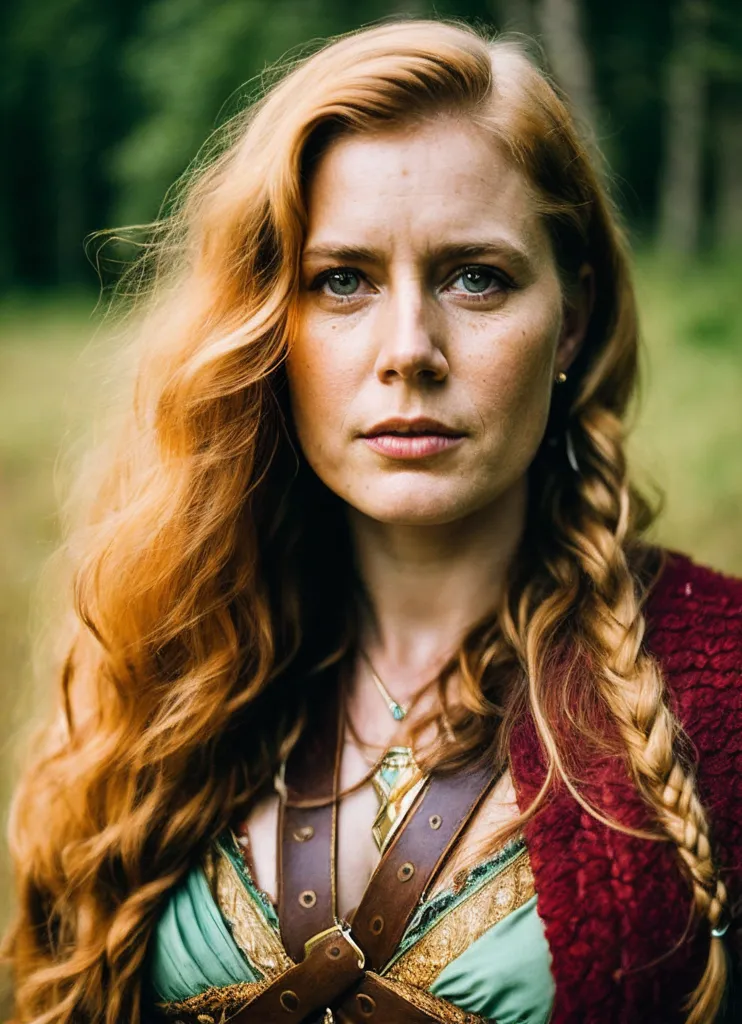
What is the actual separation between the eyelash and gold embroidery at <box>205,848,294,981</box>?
0.98 m

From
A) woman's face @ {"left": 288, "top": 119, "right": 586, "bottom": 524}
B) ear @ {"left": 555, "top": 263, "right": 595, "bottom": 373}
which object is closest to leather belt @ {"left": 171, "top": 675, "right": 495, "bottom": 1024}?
woman's face @ {"left": 288, "top": 119, "right": 586, "bottom": 524}

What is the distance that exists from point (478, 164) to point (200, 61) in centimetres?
1151

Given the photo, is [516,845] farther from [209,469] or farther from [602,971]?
[209,469]

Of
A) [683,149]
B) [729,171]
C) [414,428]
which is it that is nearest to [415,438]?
[414,428]

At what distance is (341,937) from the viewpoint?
162cm

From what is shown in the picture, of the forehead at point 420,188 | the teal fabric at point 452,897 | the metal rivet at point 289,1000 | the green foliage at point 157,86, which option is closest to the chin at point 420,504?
the forehead at point 420,188

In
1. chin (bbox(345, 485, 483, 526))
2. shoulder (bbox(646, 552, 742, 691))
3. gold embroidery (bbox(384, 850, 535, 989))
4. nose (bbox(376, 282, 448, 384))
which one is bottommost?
gold embroidery (bbox(384, 850, 535, 989))

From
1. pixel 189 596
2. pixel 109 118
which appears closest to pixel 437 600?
pixel 189 596

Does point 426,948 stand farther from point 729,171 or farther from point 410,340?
point 729,171

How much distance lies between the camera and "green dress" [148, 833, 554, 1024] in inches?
60.7

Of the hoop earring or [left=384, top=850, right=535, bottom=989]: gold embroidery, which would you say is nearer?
[left=384, top=850, right=535, bottom=989]: gold embroidery

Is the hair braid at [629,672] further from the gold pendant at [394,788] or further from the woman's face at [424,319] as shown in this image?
the gold pendant at [394,788]

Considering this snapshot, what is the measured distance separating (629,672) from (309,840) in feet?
1.98

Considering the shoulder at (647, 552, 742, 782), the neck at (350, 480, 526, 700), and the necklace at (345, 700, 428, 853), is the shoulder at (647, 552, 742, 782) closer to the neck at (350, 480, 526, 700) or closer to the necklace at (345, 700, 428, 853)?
the neck at (350, 480, 526, 700)
